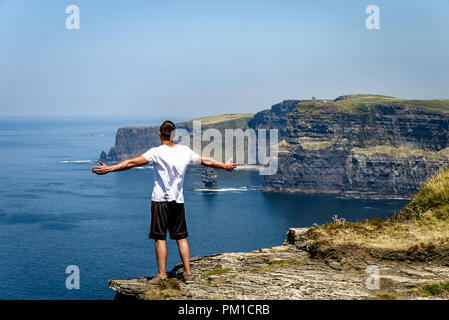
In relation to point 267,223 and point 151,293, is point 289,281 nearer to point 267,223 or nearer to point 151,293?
point 151,293

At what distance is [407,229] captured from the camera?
38.5 ft

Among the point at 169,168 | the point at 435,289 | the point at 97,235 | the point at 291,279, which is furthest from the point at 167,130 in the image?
the point at 97,235

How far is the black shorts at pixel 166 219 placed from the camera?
9539mm

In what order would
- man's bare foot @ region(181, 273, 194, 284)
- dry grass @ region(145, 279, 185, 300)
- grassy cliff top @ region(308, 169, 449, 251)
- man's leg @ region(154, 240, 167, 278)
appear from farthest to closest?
grassy cliff top @ region(308, 169, 449, 251), man's bare foot @ region(181, 273, 194, 284), man's leg @ region(154, 240, 167, 278), dry grass @ region(145, 279, 185, 300)

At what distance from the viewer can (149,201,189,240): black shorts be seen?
9539 mm

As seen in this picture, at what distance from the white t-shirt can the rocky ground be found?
61.0 inches

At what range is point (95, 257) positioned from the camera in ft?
371

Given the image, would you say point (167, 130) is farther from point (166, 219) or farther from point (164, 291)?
point (164, 291)

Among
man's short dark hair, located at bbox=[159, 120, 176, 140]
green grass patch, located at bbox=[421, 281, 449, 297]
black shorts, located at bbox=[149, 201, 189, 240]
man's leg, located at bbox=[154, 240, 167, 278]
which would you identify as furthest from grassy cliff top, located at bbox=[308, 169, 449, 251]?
man's short dark hair, located at bbox=[159, 120, 176, 140]

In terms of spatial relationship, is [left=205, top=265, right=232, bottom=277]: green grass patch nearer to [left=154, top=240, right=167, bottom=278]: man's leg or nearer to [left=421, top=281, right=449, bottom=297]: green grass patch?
[left=154, top=240, right=167, bottom=278]: man's leg

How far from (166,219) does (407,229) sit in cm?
563

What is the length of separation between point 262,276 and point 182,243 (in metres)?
1.61

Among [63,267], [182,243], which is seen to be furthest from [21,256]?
[182,243]

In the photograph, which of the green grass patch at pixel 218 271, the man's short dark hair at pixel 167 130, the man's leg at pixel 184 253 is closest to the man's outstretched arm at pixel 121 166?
the man's short dark hair at pixel 167 130
